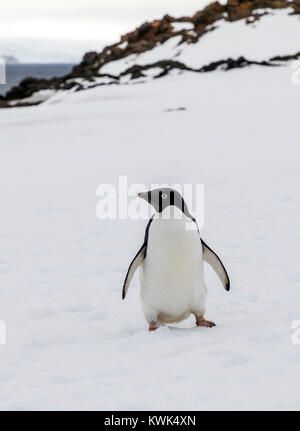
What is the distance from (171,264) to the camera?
13.7 feet

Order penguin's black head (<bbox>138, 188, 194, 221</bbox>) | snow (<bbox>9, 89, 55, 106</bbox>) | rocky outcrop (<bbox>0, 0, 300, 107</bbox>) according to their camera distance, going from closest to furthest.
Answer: penguin's black head (<bbox>138, 188, 194, 221</bbox>) < rocky outcrop (<bbox>0, 0, 300, 107</bbox>) < snow (<bbox>9, 89, 55, 106</bbox>)

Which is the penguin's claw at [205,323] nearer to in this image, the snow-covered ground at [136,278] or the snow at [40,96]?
the snow-covered ground at [136,278]

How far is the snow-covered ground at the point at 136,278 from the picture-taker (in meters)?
3.58

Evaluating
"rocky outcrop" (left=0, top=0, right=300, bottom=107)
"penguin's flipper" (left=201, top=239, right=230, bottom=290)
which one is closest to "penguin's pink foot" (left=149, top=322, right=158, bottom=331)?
"penguin's flipper" (left=201, top=239, right=230, bottom=290)

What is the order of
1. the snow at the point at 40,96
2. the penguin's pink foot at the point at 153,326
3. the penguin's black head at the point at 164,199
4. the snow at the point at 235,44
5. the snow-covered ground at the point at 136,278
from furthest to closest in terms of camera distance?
the snow at the point at 40,96, the snow at the point at 235,44, the penguin's pink foot at the point at 153,326, the penguin's black head at the point at 164,199, the snow-covered ground at the point at 136,278

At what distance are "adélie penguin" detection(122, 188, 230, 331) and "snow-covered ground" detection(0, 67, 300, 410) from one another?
17cm

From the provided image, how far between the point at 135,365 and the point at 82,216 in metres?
4.84

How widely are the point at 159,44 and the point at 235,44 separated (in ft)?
29.8

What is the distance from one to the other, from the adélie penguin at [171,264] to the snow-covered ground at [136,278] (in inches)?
6.6

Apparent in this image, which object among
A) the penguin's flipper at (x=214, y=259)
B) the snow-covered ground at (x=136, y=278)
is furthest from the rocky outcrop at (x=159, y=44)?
the penguin's flipper at (x=214, y=259)

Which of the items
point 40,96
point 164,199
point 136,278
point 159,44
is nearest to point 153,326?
point 164,199

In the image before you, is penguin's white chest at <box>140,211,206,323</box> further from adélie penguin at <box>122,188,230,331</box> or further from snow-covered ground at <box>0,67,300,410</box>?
snow-covered ground at <box>0,67,300,410</box>

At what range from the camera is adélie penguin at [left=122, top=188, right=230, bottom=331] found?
4074 mm

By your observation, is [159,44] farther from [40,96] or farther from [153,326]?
[153,326]
